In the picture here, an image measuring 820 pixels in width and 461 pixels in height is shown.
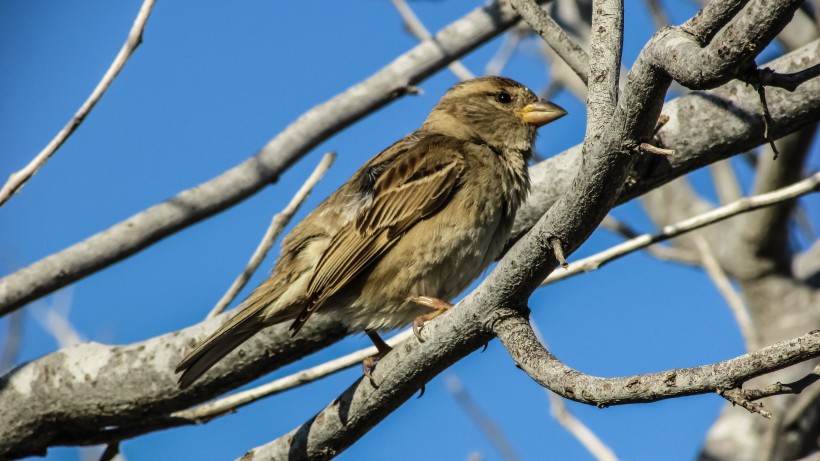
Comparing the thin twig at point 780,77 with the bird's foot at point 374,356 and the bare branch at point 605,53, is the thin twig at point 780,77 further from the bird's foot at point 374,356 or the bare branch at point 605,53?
the bird's foot at point 374,356

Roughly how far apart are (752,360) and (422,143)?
3171mm

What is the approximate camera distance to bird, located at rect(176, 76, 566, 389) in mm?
4402

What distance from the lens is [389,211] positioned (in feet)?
15.5

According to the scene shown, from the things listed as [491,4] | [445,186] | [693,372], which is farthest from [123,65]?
[693,372]

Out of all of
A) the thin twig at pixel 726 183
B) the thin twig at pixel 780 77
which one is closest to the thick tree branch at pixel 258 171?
the thin twig at pixel 780 77

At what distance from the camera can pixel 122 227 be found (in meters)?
4.45

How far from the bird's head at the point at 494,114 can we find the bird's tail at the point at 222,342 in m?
1.66

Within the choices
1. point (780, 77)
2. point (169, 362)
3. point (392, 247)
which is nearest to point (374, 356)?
point (392, 247)

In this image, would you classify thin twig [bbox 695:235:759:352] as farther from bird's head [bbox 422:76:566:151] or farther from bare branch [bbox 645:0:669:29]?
bare branch [bbox 645:0:669:29]

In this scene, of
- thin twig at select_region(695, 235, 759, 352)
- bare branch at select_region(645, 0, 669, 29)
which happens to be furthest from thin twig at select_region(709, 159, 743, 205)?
thin twig at select_region(695, 235, 759, 352)

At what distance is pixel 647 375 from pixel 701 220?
1.98 metres

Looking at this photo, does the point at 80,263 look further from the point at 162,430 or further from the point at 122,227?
the point at 162,430

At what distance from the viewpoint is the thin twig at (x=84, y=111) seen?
3.92 meters

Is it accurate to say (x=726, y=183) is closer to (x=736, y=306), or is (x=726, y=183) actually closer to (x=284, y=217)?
(x=736, y=306)
